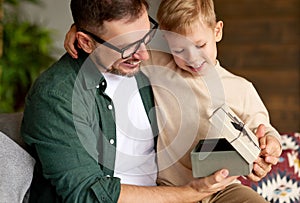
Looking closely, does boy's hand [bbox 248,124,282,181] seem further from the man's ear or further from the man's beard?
the man's ear

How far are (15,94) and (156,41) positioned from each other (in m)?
2.20

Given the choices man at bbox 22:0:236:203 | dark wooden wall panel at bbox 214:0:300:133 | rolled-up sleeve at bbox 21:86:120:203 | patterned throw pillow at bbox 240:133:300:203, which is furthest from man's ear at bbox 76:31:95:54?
dark wooden wall panel at bbox 214:0:300:133

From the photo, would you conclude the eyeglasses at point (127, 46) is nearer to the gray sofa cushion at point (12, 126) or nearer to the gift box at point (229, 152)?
the gift box at point (229, 152)

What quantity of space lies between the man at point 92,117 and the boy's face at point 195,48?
9cm

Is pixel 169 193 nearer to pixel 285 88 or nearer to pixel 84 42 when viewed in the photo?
pixel 84 42

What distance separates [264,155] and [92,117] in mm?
499

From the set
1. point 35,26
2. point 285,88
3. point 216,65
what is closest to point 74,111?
point 216,65

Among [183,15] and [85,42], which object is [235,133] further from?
[85,42]

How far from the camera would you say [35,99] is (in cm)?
186

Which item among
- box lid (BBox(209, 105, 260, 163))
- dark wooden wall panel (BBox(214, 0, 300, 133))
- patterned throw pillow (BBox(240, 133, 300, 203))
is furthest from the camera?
dark wooden wall panel (BBox(214, 0, 300, 133))

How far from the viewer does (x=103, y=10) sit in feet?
6.07

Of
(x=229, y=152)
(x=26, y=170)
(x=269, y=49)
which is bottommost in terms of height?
(x=269, y=49)

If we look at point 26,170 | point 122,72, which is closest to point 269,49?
point 122,72

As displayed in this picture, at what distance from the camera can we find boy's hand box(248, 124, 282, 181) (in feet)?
6.31
